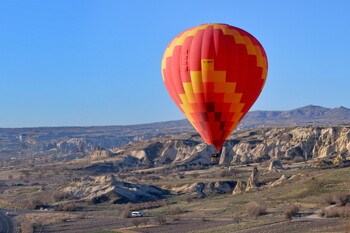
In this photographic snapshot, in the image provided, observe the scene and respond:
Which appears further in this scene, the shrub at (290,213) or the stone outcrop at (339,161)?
the stone outcrop at (339,161)

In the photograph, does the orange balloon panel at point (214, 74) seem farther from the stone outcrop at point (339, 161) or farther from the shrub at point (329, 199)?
the stone outcrop at point (339, 161)

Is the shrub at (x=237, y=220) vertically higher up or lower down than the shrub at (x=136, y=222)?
higher up

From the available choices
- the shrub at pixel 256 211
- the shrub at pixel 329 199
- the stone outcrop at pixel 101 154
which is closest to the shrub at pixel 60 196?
the shrub at pixel 256 211

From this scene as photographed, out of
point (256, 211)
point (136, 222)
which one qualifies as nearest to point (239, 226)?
point (256, 211)

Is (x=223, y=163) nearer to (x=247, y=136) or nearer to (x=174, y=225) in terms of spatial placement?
(x=247, y=136)

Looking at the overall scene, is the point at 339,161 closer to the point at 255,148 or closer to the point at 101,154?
the point at 255,148

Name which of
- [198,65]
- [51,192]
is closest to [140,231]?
[198,65]

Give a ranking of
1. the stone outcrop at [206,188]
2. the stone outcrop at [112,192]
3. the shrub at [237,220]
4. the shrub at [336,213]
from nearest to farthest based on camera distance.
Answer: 1. the shrub at [336,213]
2. the shrub at [237,220]
3. the stone outcrop at [112,192]
4. the stone outcrop at [206,188]

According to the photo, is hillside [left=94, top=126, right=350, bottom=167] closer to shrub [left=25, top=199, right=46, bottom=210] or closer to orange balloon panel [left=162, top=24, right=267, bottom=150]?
shrub [left=25, top=199, right=46, bottom=210]
